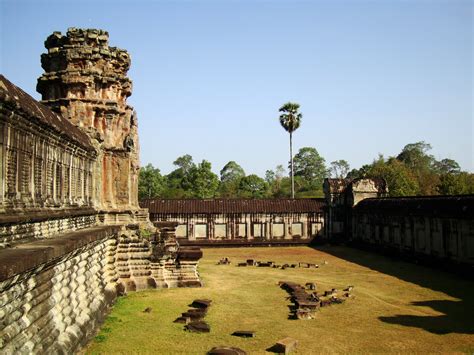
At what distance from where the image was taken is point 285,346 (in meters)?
8.70

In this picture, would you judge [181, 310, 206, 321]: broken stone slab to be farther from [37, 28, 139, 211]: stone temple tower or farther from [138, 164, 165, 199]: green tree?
[138, 164, 165, 199]: green tree

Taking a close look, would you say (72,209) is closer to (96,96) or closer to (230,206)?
(96,96)

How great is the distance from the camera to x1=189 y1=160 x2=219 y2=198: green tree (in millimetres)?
51875

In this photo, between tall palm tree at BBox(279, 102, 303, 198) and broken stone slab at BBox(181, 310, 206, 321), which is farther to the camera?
tall palm tree at BBox(279, 102, 303, 198)

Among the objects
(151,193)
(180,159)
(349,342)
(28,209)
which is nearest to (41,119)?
(28,209)

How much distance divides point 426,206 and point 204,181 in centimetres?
3352

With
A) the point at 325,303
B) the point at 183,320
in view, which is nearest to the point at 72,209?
the point at 183,320

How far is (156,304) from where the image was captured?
41.6ft

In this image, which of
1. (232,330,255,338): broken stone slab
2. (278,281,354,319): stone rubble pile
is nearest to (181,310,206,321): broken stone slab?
(232,330,255,338): broken stone slab

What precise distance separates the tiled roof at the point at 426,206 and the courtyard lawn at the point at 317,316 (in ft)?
8.58

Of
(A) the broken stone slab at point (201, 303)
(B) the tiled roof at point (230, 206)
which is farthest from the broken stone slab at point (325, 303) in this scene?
(B) the tiled roof at point (230, 206)

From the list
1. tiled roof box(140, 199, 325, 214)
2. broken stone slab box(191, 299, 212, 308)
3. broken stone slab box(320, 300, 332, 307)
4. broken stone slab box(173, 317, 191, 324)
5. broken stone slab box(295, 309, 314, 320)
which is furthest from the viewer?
tiled roof box(140, 199, 325, 214)

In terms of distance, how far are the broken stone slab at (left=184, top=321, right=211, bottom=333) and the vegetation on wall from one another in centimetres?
3169

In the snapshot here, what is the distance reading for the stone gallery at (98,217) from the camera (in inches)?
258
